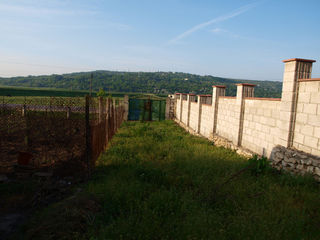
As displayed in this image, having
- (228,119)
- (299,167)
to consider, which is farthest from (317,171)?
(228,119)

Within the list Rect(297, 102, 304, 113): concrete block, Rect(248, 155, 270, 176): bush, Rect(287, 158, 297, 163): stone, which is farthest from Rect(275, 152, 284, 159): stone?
Rect(297, 102, 304, 113): concrete block

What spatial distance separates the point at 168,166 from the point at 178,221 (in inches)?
113

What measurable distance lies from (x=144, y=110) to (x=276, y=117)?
53.8 ft

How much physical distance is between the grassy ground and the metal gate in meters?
15.8

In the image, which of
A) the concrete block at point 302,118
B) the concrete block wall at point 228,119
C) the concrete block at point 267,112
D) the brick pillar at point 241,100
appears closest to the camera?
the concrete block at point 302,118

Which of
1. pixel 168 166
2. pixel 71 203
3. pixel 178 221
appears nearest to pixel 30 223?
pixel 71 203

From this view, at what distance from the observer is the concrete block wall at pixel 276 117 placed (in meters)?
5.59

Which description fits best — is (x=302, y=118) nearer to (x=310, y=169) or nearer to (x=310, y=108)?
(x=310, y=108)

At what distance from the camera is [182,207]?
4.18m

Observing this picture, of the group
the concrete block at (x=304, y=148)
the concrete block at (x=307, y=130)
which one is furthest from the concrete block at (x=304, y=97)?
the concrete block at (x=304, y=148)

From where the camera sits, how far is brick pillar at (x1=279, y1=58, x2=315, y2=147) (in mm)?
6020

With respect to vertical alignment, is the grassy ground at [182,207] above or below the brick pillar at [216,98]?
below

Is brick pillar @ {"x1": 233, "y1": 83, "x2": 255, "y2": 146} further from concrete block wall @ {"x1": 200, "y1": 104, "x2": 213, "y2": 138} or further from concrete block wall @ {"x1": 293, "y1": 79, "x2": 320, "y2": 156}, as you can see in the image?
concrete block wall @ {"x1": 293, "y1": 79, "x2": 320, "y2": 156}

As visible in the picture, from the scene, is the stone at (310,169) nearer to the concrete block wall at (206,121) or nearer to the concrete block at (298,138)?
the concrete block at (298,138)
